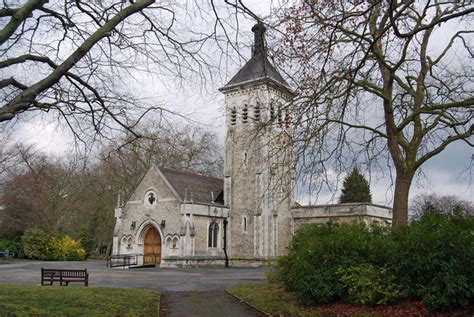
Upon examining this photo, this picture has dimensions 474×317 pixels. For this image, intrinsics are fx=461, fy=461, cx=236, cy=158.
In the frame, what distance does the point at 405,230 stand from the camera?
34.5 ft

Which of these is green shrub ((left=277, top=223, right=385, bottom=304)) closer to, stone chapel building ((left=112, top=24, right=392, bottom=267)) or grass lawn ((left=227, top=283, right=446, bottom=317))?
grass lawn ((left=227, top=283, right=446, bottom=317))

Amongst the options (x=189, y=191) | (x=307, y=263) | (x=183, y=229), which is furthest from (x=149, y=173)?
(x=307, y=263)

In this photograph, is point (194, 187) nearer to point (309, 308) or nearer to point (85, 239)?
point (85, 239)

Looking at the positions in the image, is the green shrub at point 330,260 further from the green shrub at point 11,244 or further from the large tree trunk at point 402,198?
the green shrub at point 11,244

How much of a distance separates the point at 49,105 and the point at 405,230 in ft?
26.2

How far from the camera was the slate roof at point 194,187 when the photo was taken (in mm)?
33787

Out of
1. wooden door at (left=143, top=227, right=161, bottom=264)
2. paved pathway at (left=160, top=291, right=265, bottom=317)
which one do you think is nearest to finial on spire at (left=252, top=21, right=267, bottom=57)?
paved pathway at (left=160, top=291, right=265, bottom=317)

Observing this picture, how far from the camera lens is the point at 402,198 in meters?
12.9

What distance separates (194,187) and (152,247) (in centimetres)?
558

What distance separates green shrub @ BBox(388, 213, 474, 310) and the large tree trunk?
304cm

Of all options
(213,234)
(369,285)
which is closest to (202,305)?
(369,285)

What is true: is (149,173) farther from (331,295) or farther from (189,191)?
(331,295)

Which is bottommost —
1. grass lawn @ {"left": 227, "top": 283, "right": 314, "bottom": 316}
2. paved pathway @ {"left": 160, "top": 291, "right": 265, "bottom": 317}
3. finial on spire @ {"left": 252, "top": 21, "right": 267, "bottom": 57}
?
paved pathway @ {"left": 160, "top": 291, "right": 265, "bottom": 317}

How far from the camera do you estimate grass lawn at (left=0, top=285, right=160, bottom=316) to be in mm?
9977
